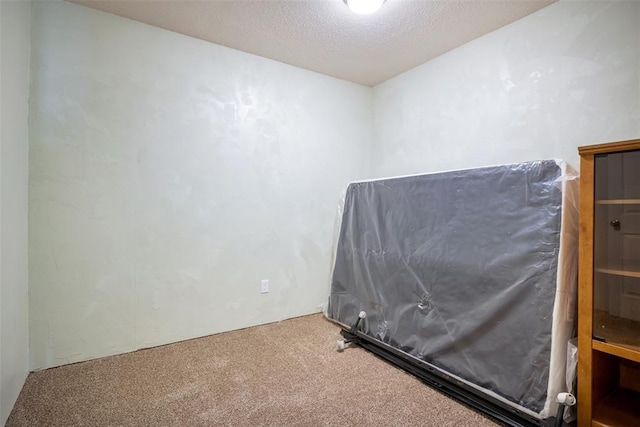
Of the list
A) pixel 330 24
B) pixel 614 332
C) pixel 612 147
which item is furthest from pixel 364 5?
pixel 614 332

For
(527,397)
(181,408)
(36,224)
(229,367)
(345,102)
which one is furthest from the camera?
(345,102)

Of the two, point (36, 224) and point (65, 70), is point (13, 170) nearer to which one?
point (36, 224)

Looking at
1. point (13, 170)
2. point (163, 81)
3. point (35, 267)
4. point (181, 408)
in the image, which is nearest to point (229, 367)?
point (181, 408)

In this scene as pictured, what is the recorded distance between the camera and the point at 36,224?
2025 millimetres

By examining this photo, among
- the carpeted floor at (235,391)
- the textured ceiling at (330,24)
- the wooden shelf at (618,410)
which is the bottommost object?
the carpeted floor at (235,391)

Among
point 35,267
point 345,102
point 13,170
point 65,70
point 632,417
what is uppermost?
point 345,102

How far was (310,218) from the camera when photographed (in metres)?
3.17

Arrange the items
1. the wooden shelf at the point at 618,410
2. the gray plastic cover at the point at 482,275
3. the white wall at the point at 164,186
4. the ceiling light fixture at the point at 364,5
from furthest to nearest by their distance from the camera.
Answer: the white wall at the point at 164,186
the ceiling light fixture at the point at 364,5
the gray plastic cover at the point at 482,275
the wooden shelf at the point at 618,410

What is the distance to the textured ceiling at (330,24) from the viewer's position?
2111 millimetres

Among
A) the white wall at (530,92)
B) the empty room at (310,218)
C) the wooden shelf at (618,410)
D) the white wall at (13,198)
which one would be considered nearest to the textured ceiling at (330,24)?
the empty room at (310,218)

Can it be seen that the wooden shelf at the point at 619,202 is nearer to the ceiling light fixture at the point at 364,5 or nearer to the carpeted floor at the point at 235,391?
the carpeted floor at the point at 235,391

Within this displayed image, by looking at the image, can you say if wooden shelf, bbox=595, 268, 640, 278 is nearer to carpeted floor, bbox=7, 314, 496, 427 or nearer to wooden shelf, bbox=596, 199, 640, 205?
wooden shelf, bbox=596, 199, 640, 205

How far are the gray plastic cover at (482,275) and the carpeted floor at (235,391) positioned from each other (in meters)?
0.27

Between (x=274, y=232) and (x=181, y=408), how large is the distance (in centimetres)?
A: 156
